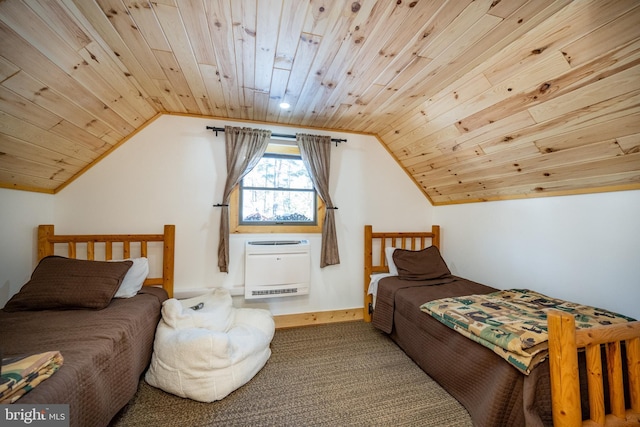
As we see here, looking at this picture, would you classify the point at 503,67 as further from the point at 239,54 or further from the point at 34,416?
the point at 34,416

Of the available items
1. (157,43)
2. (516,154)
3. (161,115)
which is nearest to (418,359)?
(516,154)

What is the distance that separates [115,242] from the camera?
2379mm

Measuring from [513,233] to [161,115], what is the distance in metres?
3.63

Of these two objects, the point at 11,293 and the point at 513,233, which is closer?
the point at 11,293

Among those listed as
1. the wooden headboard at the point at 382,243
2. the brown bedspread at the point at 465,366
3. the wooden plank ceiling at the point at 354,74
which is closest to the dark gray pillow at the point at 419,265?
the brown bedspread at the point at 465,366

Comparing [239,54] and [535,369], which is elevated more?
[239,54]

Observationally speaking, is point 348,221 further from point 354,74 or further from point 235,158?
point 354,74

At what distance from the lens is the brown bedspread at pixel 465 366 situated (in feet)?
3.96

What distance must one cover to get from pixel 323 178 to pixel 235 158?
95 cm

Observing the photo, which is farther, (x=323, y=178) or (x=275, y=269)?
(x=323, y=178)

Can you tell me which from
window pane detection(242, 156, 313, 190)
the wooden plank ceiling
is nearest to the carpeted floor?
window pane detection(242, 156, 313, 190)

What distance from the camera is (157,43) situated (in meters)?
1.52

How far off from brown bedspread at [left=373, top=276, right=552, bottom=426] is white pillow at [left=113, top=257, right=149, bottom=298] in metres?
2.18

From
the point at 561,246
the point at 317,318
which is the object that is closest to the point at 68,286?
the point at 317,318
